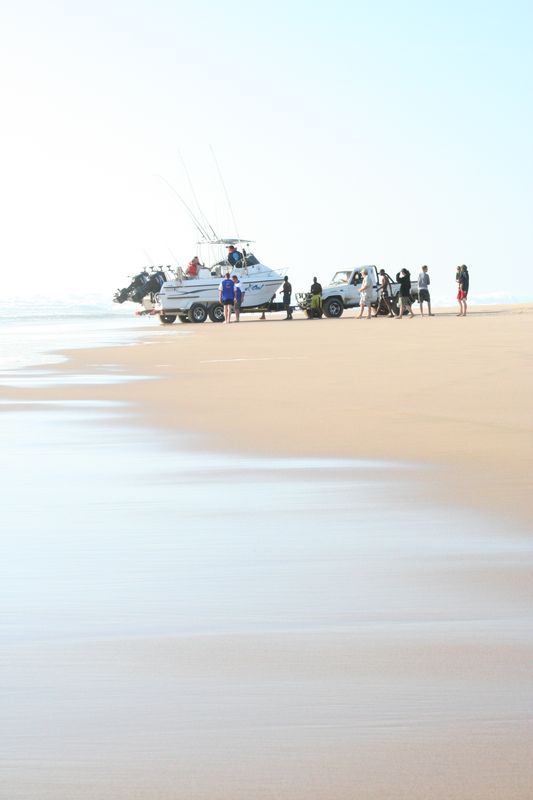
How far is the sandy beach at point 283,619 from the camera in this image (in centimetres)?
308

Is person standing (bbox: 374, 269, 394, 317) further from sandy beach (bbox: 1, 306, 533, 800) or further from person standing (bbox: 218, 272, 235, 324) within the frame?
sandy beach (bbox: 1, 306, 533, 800)

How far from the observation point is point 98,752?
317 cm

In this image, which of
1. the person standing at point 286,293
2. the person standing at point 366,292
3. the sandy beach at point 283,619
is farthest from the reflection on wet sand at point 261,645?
the person standing at point 286,293

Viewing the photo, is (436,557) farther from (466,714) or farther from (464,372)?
(464,372)

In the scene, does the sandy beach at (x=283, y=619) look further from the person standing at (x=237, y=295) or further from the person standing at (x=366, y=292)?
the person standing at (x=366, y=292)

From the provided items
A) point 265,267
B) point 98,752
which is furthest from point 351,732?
point 265,267

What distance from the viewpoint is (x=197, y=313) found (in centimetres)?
4700

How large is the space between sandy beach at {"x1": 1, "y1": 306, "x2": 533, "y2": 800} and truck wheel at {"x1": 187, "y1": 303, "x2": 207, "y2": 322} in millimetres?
36287

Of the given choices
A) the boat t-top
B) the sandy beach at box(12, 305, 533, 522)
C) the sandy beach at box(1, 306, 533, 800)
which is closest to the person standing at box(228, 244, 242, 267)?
the boat t-top

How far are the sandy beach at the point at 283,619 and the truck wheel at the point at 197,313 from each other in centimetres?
3629

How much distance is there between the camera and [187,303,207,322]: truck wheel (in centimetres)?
4688

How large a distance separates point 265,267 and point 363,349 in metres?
24.0

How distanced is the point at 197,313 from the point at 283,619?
140 ft

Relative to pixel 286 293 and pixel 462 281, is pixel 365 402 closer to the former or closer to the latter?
pixel 462 281
